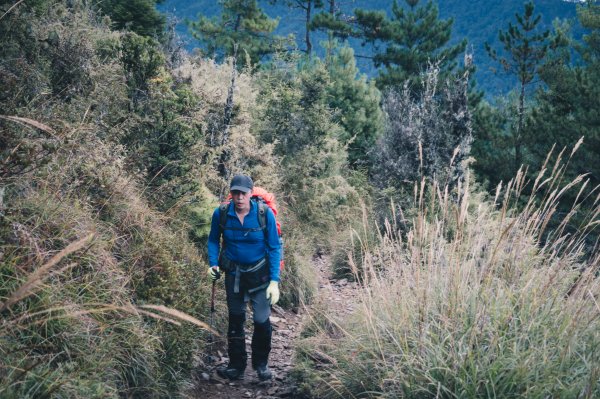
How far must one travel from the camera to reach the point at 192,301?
5129 millimetres

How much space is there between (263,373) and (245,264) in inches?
48.2

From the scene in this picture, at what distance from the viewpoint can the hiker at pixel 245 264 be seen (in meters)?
4.98

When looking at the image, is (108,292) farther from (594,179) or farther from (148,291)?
(594,179)

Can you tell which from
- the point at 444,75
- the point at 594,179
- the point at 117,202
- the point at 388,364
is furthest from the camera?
the point at 444,75

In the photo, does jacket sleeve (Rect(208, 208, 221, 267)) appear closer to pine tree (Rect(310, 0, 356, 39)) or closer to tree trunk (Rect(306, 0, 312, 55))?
pine tree (Rect(310, 0, 356, 39))

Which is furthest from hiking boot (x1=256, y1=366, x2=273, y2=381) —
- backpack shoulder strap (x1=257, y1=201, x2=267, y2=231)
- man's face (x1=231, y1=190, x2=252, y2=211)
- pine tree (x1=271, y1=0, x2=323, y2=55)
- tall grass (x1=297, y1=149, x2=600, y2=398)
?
pine tree (x1=271, y1=0, x2=323, y2=55)

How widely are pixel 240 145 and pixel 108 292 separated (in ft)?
17.3

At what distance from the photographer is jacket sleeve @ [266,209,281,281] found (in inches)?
198

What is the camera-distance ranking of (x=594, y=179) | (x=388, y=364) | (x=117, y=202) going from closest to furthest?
(x=388, y=364), (x=117, y=202), (x=594, y=179)

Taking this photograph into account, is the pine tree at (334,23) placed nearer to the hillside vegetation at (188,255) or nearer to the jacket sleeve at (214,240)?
the hillside vegetation at (188,255)

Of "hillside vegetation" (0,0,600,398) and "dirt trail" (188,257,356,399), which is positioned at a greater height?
"hillside vegetation" (0,0,600,398)

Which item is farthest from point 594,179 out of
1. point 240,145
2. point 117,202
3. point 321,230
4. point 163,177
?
point 117,202

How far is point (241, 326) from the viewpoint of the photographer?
5.25 meters

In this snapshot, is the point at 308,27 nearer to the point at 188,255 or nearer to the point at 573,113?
the point at 573,113
